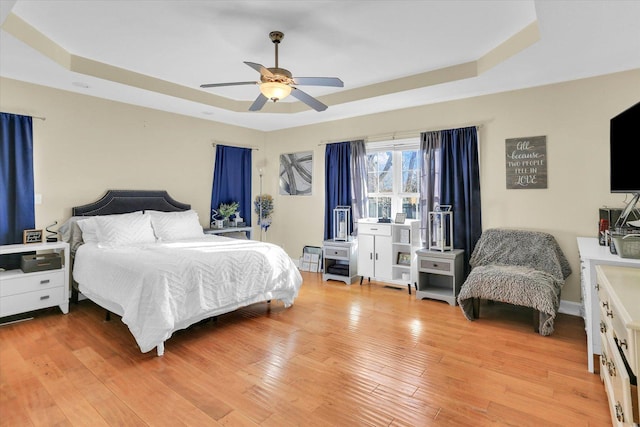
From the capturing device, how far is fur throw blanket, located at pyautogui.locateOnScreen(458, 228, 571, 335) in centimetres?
299

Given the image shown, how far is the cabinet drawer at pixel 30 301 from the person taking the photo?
125 inches

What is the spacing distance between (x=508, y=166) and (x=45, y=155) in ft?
17.6

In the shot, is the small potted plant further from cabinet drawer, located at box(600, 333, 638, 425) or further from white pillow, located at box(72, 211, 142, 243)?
cabinet drawer, located at box(600, 333, 638, 425)

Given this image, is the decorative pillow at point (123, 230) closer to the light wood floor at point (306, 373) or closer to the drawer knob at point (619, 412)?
the light wood floor at point (306, 373)

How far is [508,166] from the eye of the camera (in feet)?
12.7

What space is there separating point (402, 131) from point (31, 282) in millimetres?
4677

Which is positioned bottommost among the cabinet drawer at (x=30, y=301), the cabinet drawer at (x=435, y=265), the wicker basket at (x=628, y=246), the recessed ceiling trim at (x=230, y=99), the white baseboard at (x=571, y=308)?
the white baseboard at (x=571, y=308)

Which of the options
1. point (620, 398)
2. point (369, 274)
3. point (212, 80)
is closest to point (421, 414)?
point (620, 398)

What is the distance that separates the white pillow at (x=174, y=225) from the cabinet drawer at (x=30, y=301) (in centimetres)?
116

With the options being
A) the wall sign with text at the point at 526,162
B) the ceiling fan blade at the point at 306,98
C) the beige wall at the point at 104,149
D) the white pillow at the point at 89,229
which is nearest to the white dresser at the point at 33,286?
the white pillow at the point at 89,229

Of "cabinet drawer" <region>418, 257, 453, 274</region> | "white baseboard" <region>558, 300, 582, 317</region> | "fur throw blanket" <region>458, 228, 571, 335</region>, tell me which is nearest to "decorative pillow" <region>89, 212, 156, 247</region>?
"cabinet drawer" <region>418, 257, 453, 274</region>

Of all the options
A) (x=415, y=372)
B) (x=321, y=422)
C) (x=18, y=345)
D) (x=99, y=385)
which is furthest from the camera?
(x=18, y=345)

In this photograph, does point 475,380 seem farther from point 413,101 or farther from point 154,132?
point 154,132

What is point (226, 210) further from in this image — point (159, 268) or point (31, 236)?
point (159, 268)
